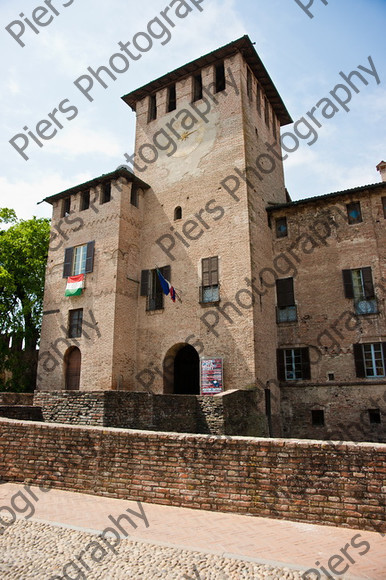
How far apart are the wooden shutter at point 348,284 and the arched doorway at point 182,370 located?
7.23 metres

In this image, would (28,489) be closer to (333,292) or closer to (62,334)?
(62,334)

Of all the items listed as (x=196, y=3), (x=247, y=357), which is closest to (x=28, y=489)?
(x=247, y=357)

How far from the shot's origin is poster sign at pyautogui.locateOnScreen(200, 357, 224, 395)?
15312 millimetres

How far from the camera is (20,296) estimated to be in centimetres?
2341

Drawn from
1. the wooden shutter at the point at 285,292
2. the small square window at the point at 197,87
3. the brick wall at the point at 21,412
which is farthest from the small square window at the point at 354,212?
the brick wall at the point at 21,412

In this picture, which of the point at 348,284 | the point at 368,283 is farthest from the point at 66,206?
the point at 368,283

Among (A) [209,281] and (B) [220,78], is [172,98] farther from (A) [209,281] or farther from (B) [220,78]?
(A) [209,281]

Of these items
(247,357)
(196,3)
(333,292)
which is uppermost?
(196,3)

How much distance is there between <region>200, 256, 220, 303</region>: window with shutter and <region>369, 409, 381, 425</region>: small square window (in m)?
7.66

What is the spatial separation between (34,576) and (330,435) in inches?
→ 531

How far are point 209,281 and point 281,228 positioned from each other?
15.9 ft

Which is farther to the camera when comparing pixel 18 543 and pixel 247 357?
pixel 247 357

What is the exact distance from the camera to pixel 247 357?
49.4 feet

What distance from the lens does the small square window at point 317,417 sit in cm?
1565
